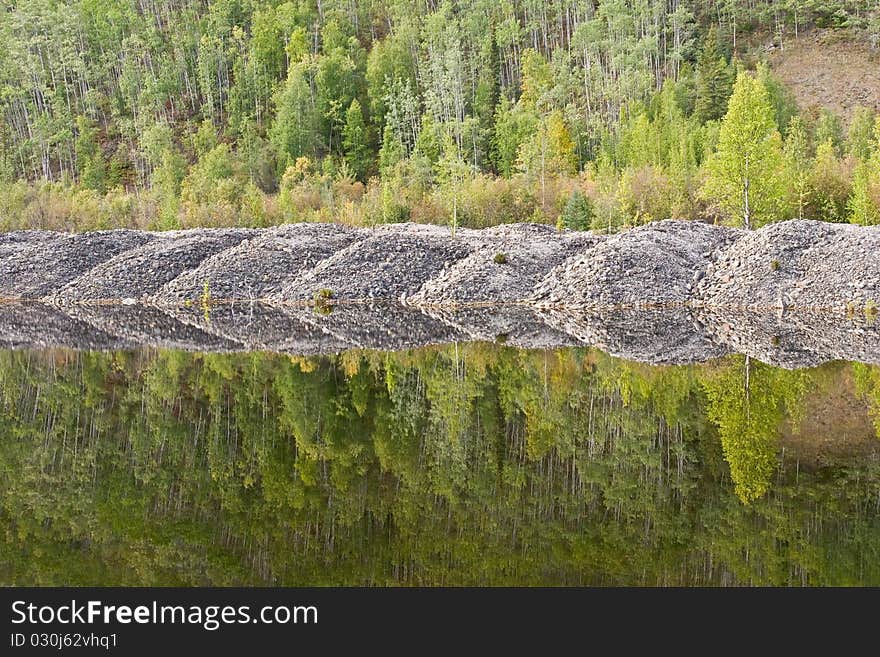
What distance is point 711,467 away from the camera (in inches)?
430

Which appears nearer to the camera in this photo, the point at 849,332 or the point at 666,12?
the point at 849,332

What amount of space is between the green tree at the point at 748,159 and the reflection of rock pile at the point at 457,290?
197 inches

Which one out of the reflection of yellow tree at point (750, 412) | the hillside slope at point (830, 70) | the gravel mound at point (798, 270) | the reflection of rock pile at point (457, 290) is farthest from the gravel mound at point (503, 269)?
the hillside slope at point (830, 70)

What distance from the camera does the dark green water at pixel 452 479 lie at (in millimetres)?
8164

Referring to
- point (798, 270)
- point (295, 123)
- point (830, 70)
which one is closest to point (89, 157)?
point (295, 123)

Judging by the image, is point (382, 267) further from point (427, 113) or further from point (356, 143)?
point (427, 113)

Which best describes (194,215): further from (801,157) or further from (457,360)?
(457,360)

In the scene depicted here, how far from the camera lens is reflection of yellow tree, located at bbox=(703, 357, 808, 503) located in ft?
35.0

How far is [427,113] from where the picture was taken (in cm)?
8975

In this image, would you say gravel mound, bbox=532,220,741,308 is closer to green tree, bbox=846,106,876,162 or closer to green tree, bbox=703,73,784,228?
green tree, bbox=703,73,784,228

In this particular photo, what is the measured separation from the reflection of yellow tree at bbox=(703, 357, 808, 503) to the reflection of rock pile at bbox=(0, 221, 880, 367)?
2020 millimetres

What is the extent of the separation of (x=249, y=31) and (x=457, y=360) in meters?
107

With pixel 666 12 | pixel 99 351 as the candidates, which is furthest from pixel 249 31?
pixel 99 351
